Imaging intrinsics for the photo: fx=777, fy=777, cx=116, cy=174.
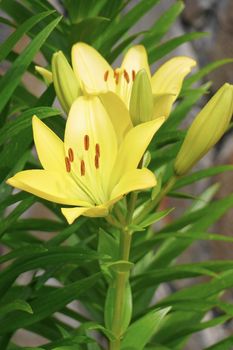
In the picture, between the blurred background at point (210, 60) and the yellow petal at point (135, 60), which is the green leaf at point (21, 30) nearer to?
the yellow petal at point (135, 60)

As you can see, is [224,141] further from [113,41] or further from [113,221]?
[113,221]

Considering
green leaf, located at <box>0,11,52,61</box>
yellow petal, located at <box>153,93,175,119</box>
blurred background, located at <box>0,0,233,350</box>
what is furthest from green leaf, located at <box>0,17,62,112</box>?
blurred background, located at <box>0,0,233,350</box>

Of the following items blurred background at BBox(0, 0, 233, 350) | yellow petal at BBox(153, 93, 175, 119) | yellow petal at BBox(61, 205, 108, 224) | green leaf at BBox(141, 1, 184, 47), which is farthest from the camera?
blurred background at BBox(0, 0, 233, 350)

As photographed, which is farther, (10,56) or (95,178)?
(10,56)

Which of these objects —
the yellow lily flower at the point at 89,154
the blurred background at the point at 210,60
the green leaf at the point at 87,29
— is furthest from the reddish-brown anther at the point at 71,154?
the blurred background at the point at 210,60

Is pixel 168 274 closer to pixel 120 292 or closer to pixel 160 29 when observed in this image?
pixel 120 292

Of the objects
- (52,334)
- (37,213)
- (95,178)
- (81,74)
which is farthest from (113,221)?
(37,213)

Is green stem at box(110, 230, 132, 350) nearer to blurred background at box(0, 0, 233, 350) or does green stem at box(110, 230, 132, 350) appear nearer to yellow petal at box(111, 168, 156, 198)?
yellow petal at box(111, 168, 156, 198)
